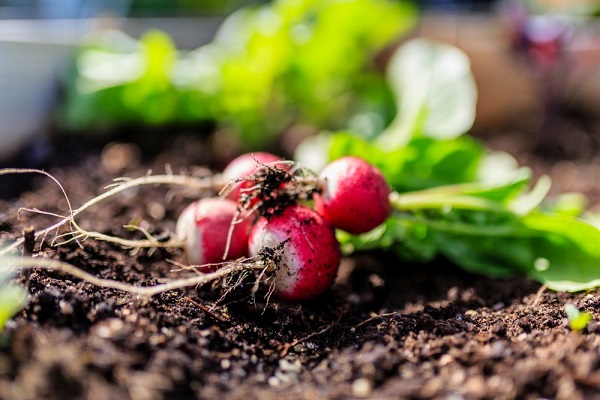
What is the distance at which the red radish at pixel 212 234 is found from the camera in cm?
217

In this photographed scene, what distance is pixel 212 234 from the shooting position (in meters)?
2.17

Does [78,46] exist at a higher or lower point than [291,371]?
higher

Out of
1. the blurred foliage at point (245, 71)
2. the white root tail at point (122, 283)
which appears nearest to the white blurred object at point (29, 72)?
the blurred foliage at point (245, 71)

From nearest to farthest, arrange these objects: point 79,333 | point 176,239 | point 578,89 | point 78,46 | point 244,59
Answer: point 79,333
point 176,239
point 244,59
point 78,46
point 578,89

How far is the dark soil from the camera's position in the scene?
1.42 m

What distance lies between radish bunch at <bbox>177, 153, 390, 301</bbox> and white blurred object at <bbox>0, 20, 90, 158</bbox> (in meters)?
2.02

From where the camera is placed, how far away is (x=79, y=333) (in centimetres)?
158

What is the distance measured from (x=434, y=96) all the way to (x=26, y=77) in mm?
2609

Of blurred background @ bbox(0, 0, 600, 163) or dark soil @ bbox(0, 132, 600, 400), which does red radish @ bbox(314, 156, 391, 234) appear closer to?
dark soil @ bbox(0, 132, 600, 400)

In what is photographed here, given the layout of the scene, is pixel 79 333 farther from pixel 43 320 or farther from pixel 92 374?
pixel 92 374

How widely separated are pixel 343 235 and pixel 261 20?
1877 mm

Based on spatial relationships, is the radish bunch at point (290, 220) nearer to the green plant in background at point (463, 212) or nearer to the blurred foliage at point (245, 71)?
the green plant in background at point (463, 212)

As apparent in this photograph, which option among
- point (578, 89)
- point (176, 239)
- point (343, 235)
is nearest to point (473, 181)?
point (343, 235)

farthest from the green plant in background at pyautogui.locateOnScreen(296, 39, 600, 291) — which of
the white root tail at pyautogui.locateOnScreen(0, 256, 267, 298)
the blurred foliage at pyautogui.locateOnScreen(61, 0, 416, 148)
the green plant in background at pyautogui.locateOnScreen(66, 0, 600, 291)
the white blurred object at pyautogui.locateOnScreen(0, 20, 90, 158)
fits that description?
the white blurred object at pyautogui.locateOnScreen(0, 20, 90, 158)
